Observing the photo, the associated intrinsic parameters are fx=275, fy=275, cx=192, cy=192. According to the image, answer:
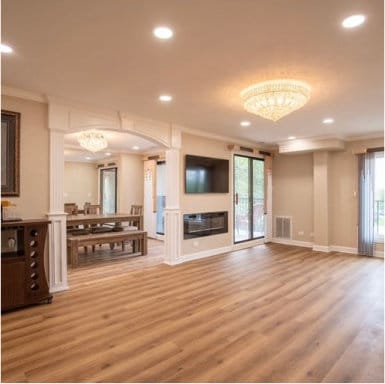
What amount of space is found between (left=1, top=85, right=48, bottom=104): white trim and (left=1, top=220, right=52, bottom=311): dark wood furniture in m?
1.60

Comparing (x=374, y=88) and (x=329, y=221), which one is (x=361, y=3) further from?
(x=329, y=221)

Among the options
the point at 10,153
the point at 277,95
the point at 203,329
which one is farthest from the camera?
the point at 10,153

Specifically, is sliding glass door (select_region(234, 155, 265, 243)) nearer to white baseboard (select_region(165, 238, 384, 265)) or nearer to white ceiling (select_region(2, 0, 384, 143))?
white baseboard (select_region(165, 238, 384, 265))

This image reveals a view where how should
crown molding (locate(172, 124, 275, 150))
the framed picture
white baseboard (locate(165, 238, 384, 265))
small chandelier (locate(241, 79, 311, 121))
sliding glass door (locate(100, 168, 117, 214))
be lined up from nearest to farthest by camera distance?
small chandelier (locate(241, 79, 311, 121)) < the framed picture < crown molding (locate(172, 124, 275, 150)) < white baseboard (locate(165, 238, 384, 265)) < sliding glass door (locate(100, 168, 117, 214))

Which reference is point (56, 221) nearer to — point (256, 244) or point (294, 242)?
point (256, 244)

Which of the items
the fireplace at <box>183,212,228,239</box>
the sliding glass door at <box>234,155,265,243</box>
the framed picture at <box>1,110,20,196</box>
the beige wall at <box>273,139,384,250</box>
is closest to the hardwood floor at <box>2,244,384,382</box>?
the fireplace at <box>183,212,228,239</box>

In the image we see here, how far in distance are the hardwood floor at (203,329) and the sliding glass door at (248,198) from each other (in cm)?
249

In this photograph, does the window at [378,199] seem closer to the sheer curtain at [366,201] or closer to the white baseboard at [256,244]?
the sheer curtain at [366,201]

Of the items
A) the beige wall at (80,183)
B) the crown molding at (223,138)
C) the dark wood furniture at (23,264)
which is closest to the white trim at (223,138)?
the crown molding at (223,138)

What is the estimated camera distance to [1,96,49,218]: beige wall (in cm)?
351

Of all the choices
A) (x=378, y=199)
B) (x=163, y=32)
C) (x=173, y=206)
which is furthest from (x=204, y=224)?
(x=163, y=32)

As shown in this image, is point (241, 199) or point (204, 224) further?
point (241, 199)

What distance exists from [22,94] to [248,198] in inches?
215

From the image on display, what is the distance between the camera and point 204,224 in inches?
236
